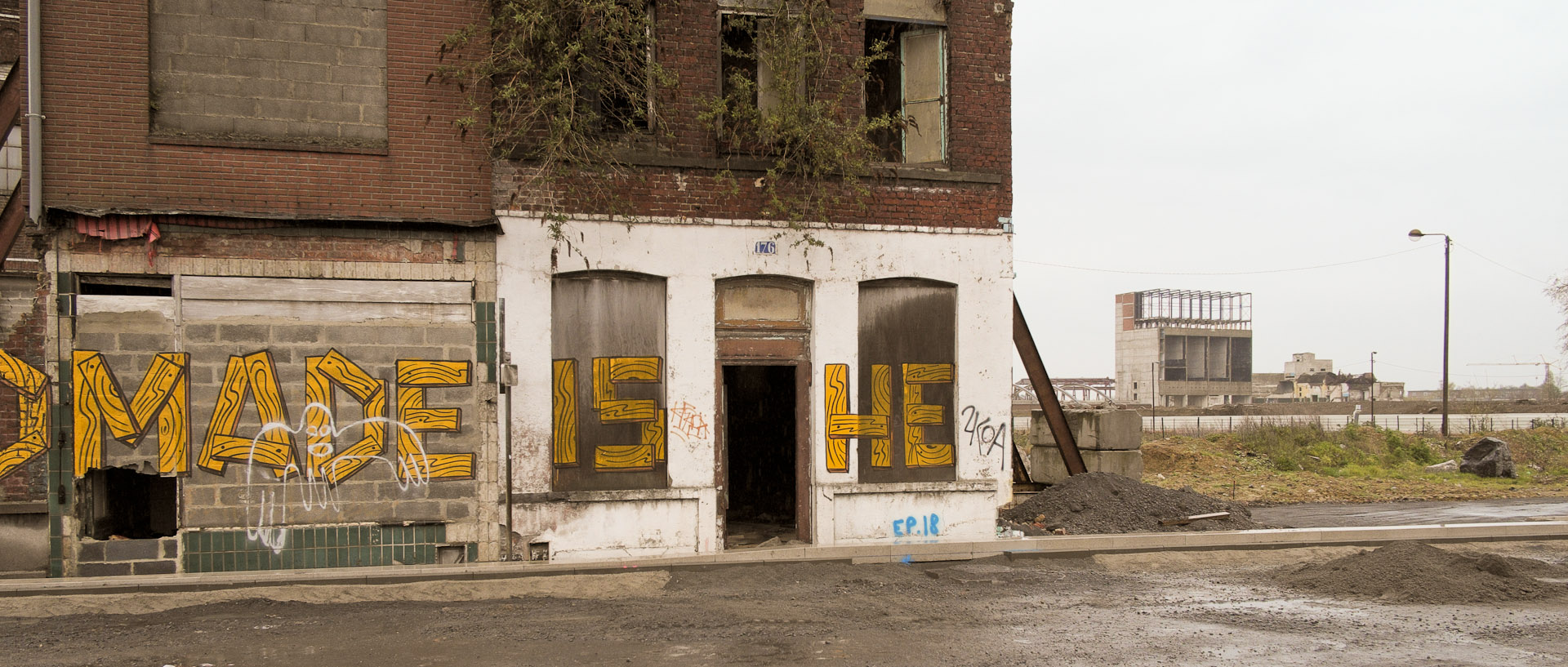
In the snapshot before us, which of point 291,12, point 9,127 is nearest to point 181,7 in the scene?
point 291,12

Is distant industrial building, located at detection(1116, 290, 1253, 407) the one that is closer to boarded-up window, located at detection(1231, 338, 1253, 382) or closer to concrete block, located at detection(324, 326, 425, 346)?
boarded-up window, located at detection(1231, 338, 1253, 382)

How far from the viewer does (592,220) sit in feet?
34.7

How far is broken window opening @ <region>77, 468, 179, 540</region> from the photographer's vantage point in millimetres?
9375

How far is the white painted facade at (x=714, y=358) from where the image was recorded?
10.4 meters

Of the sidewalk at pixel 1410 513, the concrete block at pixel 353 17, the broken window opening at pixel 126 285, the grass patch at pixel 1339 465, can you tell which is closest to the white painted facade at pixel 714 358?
the concrete block at pixel 353 17

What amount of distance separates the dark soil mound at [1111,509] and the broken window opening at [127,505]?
9391 mm

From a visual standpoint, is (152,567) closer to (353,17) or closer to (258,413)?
(258,413)

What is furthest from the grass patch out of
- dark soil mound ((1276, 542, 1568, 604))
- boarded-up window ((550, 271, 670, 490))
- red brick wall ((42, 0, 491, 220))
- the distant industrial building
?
the distant industrial building

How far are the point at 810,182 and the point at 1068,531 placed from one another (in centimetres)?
507

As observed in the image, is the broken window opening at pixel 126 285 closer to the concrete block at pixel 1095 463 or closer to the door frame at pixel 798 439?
the door frame at pixel 798 439

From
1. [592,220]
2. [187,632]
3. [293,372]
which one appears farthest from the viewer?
[592,220]

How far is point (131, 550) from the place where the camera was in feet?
30.8

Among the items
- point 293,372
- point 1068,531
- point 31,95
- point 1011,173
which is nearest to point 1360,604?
point 1068,531

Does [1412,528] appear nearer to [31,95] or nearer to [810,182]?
[810,182]
